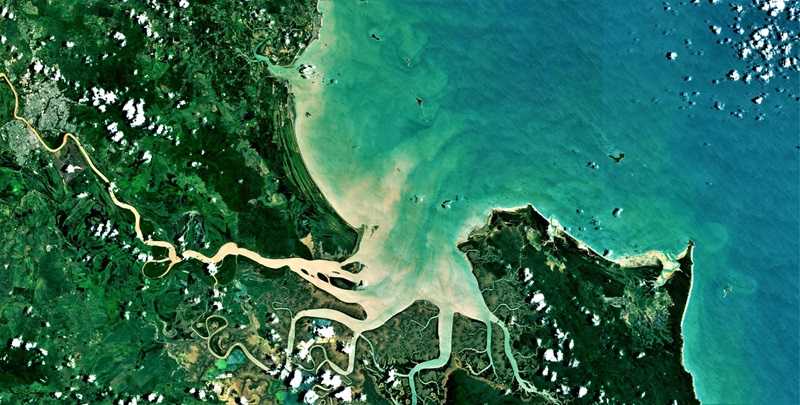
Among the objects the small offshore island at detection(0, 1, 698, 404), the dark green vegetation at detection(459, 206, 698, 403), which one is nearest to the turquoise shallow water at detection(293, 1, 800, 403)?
the dark green vegetation at detection(459, 206, 698, 403)

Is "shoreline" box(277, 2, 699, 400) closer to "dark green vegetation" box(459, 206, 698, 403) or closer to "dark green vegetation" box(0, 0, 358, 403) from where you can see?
"dark green vegetation" box(459, 206, 698, 403)

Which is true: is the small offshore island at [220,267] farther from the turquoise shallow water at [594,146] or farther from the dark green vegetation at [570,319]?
the turquoise shallow water at [594,146]

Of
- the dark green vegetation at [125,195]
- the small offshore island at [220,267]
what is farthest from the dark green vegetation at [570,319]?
the dark green vegetation at [125,195]

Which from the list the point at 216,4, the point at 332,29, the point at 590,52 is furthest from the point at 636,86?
the point at 216,4

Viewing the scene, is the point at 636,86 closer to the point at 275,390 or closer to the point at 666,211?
the point at 666,211

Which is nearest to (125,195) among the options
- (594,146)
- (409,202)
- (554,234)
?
(409,202)
